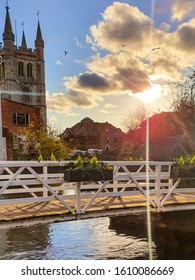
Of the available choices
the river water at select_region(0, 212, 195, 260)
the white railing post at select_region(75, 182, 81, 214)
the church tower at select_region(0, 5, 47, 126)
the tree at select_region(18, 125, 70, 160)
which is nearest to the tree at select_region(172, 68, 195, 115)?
the tree at select_region(18, 125, 70, 160)

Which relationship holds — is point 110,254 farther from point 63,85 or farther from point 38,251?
→ point 63,85

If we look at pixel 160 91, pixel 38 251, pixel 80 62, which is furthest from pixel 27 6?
pixel 38 251

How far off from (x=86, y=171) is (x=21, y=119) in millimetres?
12824

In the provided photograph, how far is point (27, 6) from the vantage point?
299 centimetres

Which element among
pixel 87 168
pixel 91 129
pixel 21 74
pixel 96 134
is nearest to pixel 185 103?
pixel 21 74

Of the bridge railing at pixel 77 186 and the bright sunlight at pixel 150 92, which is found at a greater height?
the bright sunlight at pixel 150 92

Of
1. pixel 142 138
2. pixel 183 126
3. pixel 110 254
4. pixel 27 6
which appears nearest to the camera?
pixel 27 6

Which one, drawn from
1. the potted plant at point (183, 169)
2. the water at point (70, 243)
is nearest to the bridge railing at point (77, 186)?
the potted plant at point (183, 169)

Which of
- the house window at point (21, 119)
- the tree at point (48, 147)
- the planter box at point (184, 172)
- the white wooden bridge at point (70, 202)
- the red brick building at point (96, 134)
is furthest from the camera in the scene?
the red brick building at point (96, 134)

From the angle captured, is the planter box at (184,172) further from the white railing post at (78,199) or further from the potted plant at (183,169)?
the white railing post at (78,199)

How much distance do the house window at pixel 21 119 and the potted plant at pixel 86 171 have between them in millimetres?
12410

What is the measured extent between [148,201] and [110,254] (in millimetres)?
844

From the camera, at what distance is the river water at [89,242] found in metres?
3.84

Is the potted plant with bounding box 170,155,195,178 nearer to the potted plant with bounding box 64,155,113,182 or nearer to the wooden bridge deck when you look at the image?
the wooden bridge deck
